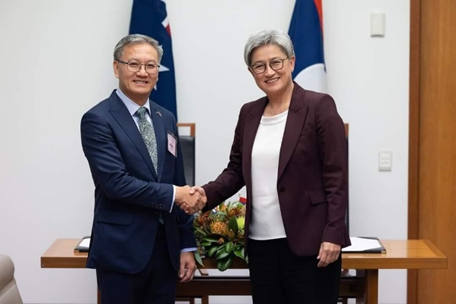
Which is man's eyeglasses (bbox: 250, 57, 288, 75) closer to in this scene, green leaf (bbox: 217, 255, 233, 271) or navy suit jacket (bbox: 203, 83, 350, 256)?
navy suit jacket (bbox: 203, 83, 350, 256)

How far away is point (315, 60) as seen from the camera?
394 cm

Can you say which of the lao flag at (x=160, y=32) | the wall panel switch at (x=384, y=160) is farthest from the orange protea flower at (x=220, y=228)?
the wall panel switch at (x=384, y=160)

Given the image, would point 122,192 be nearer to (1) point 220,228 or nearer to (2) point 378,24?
(1) point 220,228

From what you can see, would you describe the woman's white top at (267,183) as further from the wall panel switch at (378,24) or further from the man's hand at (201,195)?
the wall panel switch at (378,24)

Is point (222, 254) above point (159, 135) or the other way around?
the other way around

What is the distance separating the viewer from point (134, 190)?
7.40 ft

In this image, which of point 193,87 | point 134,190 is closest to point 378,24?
point 193,87

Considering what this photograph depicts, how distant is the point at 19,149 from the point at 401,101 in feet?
7.74

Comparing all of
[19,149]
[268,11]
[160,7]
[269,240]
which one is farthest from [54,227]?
[269,240]

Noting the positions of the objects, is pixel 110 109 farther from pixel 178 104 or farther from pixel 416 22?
pixel 416 22

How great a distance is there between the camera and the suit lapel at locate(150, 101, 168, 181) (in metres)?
2.39

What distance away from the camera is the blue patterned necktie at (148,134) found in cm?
238

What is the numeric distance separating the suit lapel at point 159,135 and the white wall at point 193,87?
1.67 meters

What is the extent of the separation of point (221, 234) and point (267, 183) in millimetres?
416
